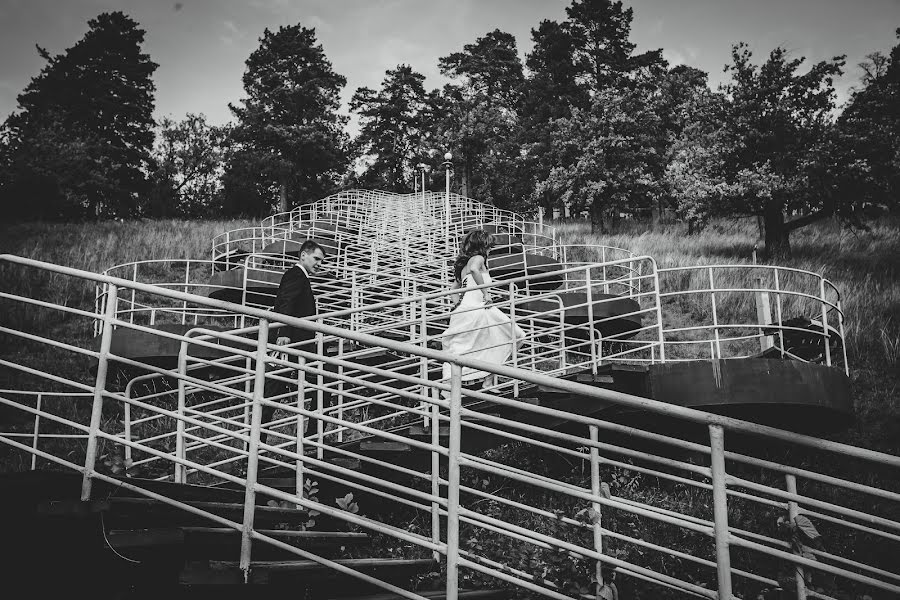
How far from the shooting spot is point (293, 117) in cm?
4047

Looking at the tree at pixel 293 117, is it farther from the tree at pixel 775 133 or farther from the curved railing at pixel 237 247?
the tree at pixel 775 133

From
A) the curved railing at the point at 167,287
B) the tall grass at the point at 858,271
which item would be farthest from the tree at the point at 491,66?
the curved railing at the point at 167,287

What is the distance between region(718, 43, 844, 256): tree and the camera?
1645 cm

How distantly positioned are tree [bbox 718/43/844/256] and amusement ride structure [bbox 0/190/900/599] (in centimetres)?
558

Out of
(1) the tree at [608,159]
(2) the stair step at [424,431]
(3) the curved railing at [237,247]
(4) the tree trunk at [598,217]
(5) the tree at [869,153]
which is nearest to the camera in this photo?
(2) the stair step at [424,431]

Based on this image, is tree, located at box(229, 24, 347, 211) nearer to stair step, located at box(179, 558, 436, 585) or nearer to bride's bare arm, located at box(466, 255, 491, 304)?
bride's bare arm, located at box(466, 255, 491, 304)

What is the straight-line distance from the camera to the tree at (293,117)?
38.4 m

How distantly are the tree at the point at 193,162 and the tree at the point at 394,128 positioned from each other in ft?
44.6

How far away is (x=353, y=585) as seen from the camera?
10.4 feet

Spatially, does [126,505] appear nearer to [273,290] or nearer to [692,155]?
[273,290]

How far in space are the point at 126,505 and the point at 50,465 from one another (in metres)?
5.46

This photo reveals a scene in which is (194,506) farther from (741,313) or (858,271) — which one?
(858,271)

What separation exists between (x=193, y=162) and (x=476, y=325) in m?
51.1

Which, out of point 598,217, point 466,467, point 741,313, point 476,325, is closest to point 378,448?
point 476,325
